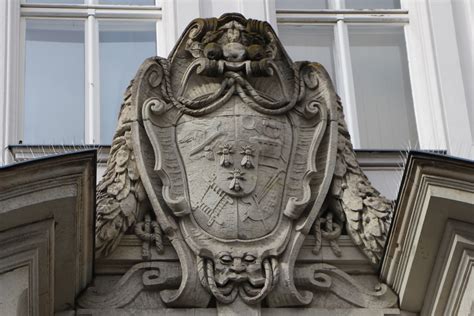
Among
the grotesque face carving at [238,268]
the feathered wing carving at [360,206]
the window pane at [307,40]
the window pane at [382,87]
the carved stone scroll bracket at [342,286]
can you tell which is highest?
the window pane at [307,40]

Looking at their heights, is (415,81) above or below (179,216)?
above

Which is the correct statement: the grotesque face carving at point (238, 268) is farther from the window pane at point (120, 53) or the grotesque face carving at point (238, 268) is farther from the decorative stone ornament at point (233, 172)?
the window pane at point (120, 53)

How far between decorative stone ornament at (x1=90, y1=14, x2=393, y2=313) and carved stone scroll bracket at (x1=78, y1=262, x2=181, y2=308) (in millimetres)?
74

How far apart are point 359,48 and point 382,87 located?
0.35 meters

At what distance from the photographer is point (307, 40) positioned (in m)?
13.1

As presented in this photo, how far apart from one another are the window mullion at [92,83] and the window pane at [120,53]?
4cm

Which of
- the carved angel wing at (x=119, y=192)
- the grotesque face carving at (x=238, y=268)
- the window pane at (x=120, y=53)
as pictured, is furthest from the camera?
the window pane at (x=120, y=53)

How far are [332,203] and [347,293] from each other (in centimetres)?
53

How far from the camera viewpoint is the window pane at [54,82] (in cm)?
1249

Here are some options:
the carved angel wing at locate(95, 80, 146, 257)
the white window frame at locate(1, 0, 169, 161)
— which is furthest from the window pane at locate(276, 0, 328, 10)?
the carved angel wing at locate(95, 80, 146, 257)

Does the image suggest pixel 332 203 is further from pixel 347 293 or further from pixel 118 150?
pixel 118 150

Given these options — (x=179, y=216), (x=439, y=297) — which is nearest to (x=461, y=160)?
(x=439, y=297)

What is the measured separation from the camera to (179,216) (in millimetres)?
11141

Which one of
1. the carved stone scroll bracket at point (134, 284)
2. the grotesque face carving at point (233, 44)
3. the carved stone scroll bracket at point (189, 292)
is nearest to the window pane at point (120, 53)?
the grotesque face carving at point (233, 44)
